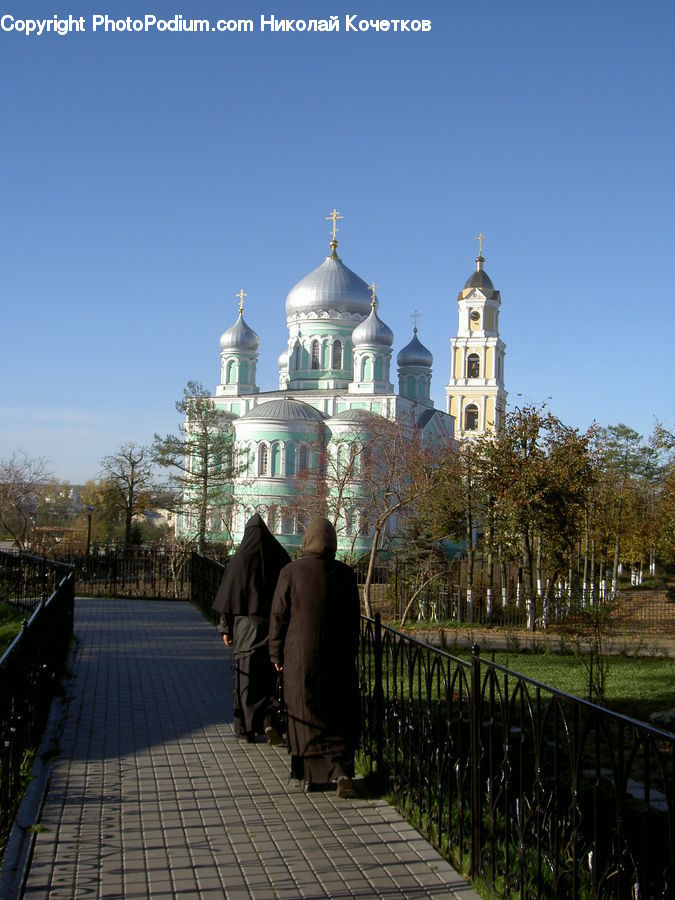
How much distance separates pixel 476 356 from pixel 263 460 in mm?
16597

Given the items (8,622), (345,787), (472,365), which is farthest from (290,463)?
(345,787)

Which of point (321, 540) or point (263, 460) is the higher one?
point (263, 460)

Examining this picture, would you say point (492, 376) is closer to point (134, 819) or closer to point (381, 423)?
point (381, 423)

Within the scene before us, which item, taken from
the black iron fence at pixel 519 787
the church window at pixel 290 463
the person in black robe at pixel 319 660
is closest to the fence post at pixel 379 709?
the black iron fence at pixel 519 787

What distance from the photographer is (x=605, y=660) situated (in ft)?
38.2

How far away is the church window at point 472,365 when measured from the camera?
185ft

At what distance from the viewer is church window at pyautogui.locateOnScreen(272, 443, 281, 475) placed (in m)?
45.7

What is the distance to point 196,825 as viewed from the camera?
483cm

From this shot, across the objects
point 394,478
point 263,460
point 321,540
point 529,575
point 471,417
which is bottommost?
point 529,575

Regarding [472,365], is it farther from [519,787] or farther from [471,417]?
[519,787]

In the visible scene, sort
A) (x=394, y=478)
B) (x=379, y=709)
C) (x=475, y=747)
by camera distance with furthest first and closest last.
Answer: (x=394, y=478) < (x=379, y=709) < (x=475, y=747)

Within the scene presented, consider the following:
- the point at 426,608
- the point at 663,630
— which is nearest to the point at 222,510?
the point at 426,608

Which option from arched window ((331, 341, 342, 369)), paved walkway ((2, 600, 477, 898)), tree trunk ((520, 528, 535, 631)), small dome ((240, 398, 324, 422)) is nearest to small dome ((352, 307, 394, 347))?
arched window ((331, 341, 342, 369))

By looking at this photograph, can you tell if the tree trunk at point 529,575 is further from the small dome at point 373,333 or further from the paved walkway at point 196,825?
the small dome at point 373,333
